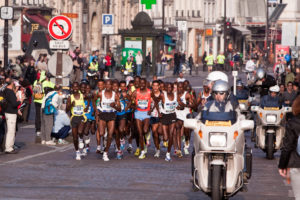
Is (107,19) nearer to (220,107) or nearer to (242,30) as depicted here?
(220,107)

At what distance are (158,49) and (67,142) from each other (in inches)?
1348

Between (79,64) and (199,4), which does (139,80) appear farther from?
(199,4)

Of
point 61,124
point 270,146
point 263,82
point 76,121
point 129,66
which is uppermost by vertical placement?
point 129,66

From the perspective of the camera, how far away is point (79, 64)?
43.8 m

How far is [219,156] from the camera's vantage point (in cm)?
1231

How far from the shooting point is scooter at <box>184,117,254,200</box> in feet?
39.6

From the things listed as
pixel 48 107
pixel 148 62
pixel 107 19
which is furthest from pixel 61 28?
pixel 148 62

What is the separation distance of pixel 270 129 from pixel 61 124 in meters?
4.93

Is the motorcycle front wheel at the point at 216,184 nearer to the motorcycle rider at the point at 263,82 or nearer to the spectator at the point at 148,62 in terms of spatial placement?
the motorcycle rider at the point at 263,82

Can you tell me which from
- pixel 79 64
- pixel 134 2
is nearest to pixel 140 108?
pixel 79 64

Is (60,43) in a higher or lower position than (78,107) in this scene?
higher

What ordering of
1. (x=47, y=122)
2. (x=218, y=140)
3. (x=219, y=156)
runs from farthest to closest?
(x=47, y=122)
(x=219, y=156)
(x=218, y=140)

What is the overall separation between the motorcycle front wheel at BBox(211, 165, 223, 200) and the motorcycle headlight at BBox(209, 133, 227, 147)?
289mm

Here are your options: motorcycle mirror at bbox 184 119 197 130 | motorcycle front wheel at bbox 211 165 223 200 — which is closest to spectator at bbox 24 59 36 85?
motorcycle mirror at bbox 184 119 197 130
